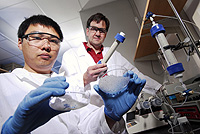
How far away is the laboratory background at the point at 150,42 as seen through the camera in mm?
920

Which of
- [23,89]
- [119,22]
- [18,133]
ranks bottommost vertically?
[18,133]

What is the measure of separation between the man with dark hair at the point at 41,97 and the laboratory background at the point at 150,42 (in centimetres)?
55

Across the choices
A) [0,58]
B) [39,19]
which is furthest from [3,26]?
[39,19]

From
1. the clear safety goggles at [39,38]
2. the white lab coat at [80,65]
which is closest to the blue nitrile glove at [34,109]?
the clear safety goggles at [39,38]

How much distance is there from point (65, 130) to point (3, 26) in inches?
128

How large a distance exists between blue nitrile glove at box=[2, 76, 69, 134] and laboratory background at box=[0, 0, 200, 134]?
0.70 m

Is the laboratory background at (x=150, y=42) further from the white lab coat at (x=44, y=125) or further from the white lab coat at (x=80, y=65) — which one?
the white lab coat at (x=44, y=125)

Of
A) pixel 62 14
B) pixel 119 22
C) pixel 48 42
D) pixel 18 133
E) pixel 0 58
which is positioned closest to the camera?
pixel 18 133

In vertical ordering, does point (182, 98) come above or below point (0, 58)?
below

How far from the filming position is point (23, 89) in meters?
0.77

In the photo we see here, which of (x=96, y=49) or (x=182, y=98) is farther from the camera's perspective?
(x=96, y=49)

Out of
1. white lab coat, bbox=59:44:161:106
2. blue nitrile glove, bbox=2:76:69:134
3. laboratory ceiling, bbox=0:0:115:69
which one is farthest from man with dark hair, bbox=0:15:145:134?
laboratory ceiling, bbox=0:0:115:69

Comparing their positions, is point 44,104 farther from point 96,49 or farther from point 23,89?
point 96,49

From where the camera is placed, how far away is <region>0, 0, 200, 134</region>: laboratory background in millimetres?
920
